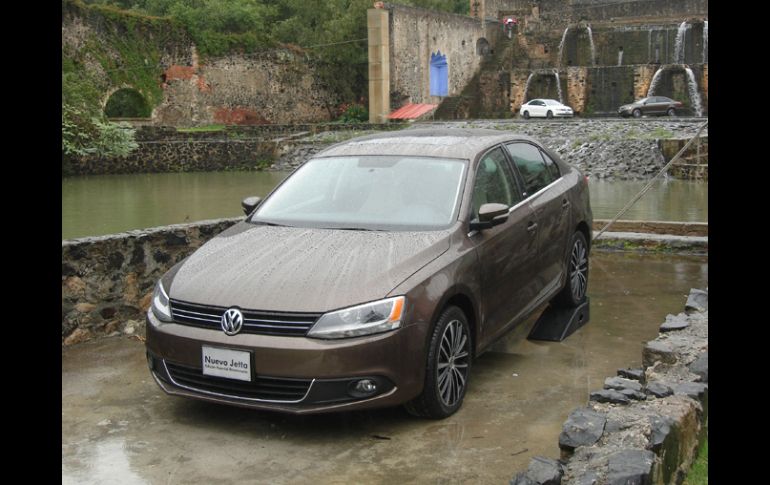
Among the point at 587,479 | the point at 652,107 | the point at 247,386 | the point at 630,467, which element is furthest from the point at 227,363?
the point at 652,107

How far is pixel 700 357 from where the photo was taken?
15.5ft

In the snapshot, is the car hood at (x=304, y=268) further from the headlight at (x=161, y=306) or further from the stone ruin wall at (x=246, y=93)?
the stone ruin wall at (x=246, y=93)

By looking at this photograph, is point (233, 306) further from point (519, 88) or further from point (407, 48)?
point (519, 88)

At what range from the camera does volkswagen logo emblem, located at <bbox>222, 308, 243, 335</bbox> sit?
4457 millimetres

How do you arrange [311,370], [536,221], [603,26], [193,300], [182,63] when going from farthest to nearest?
[603,26], [182,63], [536,221], [193,300], [311,370]

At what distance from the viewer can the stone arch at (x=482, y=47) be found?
2117 inches

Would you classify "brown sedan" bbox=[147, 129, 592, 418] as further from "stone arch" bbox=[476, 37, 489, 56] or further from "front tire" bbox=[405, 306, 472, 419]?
"stone arch" bbox=[476, 37, 489, 56]

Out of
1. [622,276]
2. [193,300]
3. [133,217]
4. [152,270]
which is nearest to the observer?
[193,300]

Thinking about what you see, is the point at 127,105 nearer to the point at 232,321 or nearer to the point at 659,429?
the point at 232,321

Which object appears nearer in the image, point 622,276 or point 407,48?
point 622,276

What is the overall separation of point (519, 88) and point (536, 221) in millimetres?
43866
